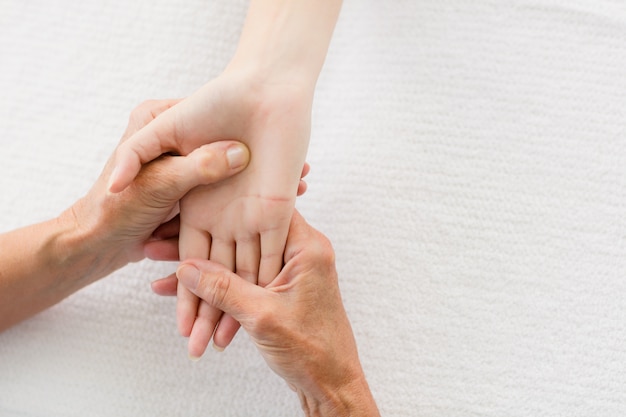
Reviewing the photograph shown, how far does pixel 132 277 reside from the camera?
97cm

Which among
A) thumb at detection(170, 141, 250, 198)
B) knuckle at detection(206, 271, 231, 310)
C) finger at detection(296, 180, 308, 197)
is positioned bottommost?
knuckle at detection(206, 271, 231, 310)

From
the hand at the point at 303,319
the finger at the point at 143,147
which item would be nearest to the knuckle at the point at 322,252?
the hand at the point at 303,319

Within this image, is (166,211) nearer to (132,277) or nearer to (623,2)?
(132,277)

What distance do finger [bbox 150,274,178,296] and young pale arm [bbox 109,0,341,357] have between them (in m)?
0.03

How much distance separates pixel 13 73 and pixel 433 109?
26.1 inches

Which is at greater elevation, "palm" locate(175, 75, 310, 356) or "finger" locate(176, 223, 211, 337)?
"palm" locate(175, 75, 310, 356)

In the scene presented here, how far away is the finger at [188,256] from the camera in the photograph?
87 cm

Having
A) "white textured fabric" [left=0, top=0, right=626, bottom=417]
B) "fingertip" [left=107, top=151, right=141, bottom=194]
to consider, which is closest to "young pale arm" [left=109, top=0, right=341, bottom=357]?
"fingertip" [left=107, top=151, right=141, bottom=194]

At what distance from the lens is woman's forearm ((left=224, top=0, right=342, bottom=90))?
2.83ft

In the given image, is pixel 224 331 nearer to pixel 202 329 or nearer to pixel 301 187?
pixel 202 329

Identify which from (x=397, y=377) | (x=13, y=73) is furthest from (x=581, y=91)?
(x=13, y=73)

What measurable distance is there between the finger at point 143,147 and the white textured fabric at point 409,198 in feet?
0.70

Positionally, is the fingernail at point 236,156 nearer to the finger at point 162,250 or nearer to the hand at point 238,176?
the hand at point 238,176

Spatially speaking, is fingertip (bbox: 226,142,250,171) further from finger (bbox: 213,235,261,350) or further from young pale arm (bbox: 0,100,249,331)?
finger (bbox: 213,235,261,350)
